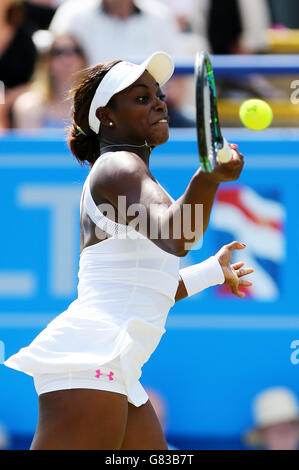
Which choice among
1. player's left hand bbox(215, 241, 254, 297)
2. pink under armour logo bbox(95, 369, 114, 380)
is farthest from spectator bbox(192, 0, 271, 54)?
pink under armour logo bbox(95, 369, 114, 380)

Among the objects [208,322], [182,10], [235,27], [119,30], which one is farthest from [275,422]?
[182,10]

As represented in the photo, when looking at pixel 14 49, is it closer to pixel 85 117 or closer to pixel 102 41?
pixel 102 41

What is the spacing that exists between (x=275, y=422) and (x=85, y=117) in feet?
8.03

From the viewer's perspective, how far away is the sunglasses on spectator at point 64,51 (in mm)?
6230

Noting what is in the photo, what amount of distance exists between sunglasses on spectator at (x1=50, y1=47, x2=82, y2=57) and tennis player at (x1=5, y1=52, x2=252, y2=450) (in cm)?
287

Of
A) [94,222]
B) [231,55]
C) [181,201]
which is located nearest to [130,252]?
[94,222]

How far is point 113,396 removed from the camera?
3.12m

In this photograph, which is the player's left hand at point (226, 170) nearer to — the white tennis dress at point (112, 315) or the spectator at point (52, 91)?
the white tennis dress at point (112, 315)

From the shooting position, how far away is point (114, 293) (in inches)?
126

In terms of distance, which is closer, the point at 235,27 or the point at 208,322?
the point at 208,322

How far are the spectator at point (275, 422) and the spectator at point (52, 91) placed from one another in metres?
2.06

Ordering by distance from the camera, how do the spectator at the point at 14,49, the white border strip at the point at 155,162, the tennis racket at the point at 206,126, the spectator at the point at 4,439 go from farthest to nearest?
the spectator at the point at 14,49 < the white border strip at the point at 155,162 < the spectator at the point at 4,439 < the tennis racket at the point at 206,126

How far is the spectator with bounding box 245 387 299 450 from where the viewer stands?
5285 millimetres

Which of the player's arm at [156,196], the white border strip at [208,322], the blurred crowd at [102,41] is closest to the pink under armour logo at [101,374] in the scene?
the player's arm at [156,196]
